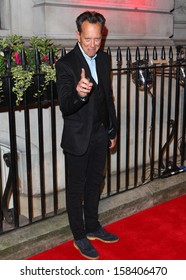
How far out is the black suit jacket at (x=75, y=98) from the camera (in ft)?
9.16

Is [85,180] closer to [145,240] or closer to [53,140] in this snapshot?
[53,140]

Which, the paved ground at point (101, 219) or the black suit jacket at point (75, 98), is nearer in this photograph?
the black suit jacket at point (75, 98)

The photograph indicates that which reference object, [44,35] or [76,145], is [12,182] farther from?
[44,35]

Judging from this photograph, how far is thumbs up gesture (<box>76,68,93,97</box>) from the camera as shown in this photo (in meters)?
2.46

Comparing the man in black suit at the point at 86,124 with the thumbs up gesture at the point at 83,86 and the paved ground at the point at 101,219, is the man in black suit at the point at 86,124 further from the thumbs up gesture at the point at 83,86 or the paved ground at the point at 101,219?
the paved ground at the point at 101,219

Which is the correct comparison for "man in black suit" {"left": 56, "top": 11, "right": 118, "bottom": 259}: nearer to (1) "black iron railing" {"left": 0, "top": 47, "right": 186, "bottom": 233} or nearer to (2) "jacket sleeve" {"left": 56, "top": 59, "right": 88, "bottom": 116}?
(2) "jacket sleeve" {"left": 56, "top": 59, "right": 88, "bottom": 116}

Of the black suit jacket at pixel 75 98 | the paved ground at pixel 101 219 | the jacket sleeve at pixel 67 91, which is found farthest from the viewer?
the paved ground at pixel 101 219

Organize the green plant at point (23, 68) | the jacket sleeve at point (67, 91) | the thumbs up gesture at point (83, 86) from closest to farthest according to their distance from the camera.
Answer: the thumbs up gesture at point (83, 86) → the jacket sleeve at point (67, 91) → the green plant at point (23, 68)

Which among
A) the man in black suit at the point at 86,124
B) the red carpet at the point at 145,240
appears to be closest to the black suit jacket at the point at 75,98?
the man in black suit at the point at 86,124

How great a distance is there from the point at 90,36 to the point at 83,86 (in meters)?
0.55

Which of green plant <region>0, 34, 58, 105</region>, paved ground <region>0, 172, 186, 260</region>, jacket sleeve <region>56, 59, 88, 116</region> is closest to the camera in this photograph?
jacket sleeve <region>56, 59, 88, 116</region>

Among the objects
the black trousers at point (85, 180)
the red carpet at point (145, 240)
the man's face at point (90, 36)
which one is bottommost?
the red carpet at point (145, 240)

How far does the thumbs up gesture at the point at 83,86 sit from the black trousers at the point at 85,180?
676mm

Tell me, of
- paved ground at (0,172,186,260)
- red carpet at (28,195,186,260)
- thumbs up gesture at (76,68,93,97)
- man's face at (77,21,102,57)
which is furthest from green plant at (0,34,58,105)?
red carpet at (28,195,186,260)
